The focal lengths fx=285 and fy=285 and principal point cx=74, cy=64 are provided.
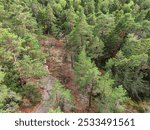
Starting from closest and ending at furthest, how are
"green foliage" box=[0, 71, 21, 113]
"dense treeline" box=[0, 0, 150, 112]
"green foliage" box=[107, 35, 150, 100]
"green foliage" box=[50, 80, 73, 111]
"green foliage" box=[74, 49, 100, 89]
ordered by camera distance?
1. "green foliage" box=[0, 71, 21, 113]
2. "green foliage" box=[50, 80, 73, 111]
3. "green foliage" box=[74, 49, 100, 89]
4. "dense treeline" box=[0, 0, 150, 112]
5. "green foliage" box=[107, 35, 150, 100]

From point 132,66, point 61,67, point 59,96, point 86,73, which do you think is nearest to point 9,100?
point 59,96

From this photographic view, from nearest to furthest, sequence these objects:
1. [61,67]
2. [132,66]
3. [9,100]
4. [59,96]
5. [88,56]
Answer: [59,96] → [9,100] → [132,66] → [88,56] → [61,67]

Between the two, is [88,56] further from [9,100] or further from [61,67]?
[9,100]

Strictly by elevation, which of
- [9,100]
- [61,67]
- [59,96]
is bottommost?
[61,67]

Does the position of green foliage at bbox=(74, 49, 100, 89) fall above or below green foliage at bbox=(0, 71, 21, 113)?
above

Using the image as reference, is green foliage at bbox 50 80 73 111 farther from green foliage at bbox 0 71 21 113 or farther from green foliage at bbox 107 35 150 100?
green foliage at bbox 107 35 150 100

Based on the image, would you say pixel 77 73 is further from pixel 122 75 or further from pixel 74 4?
pixel 74 4

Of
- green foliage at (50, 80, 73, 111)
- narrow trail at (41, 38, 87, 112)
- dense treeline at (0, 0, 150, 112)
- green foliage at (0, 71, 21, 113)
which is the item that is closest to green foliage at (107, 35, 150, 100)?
dense treeline at (0, 0, 150, 112)

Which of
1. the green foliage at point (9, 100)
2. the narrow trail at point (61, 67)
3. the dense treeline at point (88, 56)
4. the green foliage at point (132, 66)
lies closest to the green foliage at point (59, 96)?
the dense treeline at point (88, 56)

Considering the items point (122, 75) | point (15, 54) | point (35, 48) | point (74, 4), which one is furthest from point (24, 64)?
point (74, 4)
